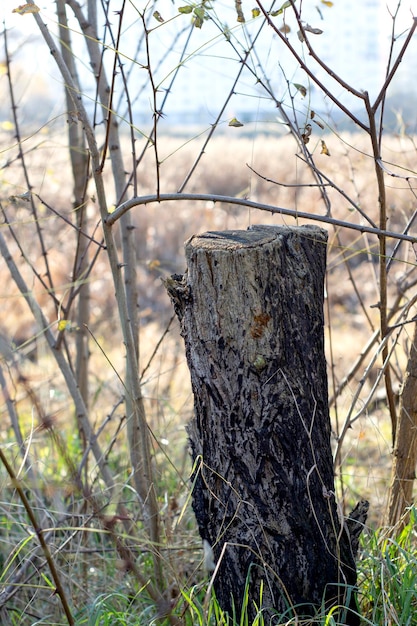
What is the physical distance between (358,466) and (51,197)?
8.94 meters

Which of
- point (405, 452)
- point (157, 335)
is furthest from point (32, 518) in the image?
point (157, 335)

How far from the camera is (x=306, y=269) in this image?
1665 millimetres

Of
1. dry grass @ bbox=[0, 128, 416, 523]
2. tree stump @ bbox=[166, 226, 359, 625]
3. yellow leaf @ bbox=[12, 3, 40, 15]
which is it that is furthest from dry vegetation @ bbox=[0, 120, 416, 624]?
yellow leaf @ bbox=[12, 3, 40, 15]

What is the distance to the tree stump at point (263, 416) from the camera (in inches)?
64.0

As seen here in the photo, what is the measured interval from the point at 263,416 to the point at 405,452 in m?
0.70

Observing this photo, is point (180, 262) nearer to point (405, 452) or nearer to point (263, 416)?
point (405, 452)

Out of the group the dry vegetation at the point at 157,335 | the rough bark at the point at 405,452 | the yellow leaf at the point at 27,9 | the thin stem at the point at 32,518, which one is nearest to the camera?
the thin stem at the point at 32,518

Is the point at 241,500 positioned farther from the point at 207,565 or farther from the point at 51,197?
the point at 51,197

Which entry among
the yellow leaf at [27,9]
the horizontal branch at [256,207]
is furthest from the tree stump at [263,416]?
the yellow leaf at [27,9]

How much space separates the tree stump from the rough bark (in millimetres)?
417

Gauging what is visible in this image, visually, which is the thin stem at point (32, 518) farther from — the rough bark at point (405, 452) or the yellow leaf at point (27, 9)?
the rough bark at point (405, 452)

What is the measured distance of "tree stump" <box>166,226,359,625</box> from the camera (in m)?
1.62

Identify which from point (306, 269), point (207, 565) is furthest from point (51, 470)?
point (306, 269)

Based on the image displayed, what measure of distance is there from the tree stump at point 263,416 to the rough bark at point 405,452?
42 centimetres
